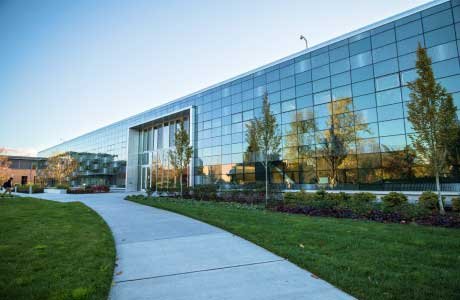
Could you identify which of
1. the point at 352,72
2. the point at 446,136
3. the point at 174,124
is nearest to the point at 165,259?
the point at 446,136

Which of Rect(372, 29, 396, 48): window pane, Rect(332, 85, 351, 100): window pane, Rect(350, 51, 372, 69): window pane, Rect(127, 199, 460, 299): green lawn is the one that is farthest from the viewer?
Rect(332, 85, 351, 100): window pane

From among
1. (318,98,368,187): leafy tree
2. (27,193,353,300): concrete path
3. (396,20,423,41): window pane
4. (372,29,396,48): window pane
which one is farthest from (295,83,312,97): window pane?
(27,193,353,300): concrete path

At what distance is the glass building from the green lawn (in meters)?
8.72

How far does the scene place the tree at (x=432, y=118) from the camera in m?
10.6

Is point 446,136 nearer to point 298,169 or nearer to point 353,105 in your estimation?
point 353,105

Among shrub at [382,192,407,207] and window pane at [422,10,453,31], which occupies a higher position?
window pane at [422,10,453,31]

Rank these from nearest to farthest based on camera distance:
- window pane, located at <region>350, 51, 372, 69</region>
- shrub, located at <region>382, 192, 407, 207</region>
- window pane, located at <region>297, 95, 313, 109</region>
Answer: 1. shrub, located at <region>382, 192, 407, 207</region>
2. window pane, located at <region>350, 51, 372, 69</region>
3. window pane, located at <region>297, 95, 313, 109</region>

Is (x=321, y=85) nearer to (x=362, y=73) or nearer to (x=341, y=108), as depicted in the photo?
(x=341, y=108)

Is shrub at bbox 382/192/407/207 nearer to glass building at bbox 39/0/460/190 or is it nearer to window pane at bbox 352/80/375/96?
glass building at bbox 39/0/460/190

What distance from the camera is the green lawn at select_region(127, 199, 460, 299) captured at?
3750 mm

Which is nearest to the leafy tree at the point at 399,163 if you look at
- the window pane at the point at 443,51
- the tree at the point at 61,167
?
the window pane at the point at 443,51

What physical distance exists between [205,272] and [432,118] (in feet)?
36.7

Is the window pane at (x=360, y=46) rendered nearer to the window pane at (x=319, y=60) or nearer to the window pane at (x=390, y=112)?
the window pane at (x=319, y=60)

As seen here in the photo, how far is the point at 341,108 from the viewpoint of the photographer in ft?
67.4
